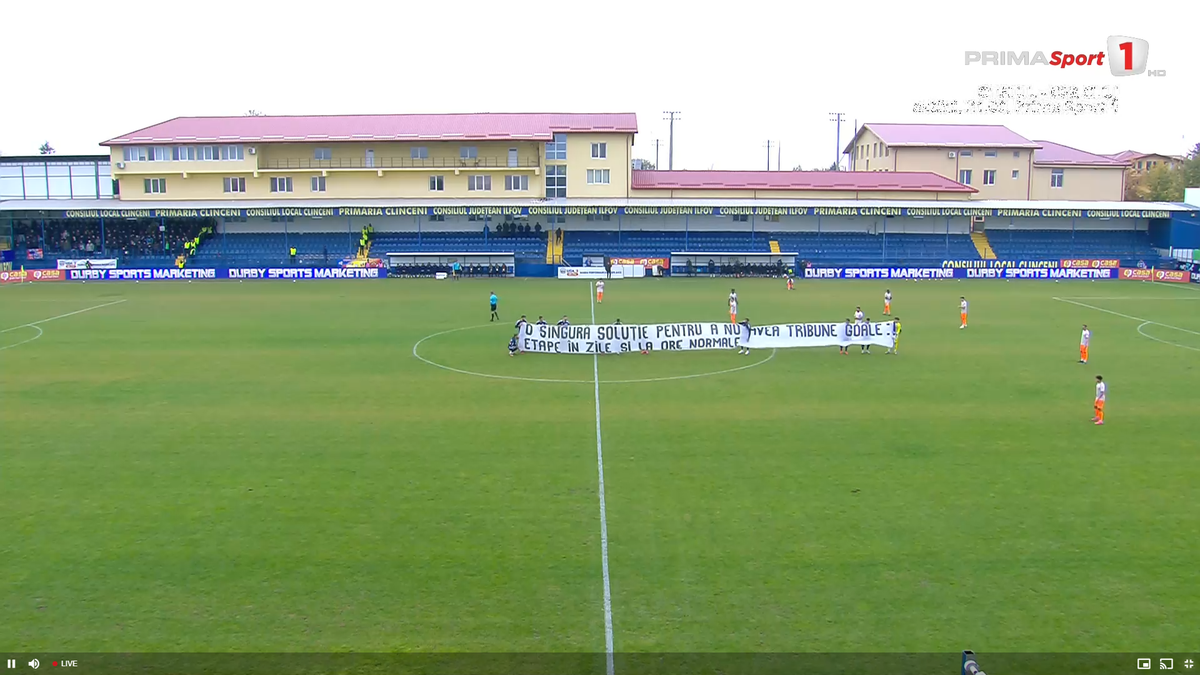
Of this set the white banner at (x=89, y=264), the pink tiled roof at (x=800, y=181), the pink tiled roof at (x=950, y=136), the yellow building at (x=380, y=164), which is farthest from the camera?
the pink tiled roof at (x=950, y=136)

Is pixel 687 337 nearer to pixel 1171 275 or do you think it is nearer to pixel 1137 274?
pixel 1171 275

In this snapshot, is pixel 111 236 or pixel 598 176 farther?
pixel 598 176

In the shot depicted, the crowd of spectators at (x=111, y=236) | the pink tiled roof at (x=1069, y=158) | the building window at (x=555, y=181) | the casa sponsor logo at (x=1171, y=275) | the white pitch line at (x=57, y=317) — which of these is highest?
the pink tiled roof at (x=1069, y=158)

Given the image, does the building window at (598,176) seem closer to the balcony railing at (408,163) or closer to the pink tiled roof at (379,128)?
the pink tiled roof at (379,128)

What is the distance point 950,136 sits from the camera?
8162 cm

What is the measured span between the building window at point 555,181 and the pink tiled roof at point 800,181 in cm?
619

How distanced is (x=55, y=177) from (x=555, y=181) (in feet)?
146

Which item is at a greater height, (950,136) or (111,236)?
(950,136)

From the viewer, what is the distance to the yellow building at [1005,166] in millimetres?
79875

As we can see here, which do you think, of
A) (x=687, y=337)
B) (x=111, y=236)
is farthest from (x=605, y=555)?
(x=111, y=236)

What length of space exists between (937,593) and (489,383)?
15.8m

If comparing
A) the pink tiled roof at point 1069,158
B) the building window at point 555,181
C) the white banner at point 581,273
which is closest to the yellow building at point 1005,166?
the pink tiled roof at point 1069,158

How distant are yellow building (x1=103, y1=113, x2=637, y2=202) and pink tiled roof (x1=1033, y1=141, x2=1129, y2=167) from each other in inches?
1550

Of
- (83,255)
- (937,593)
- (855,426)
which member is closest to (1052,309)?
(855,426)
